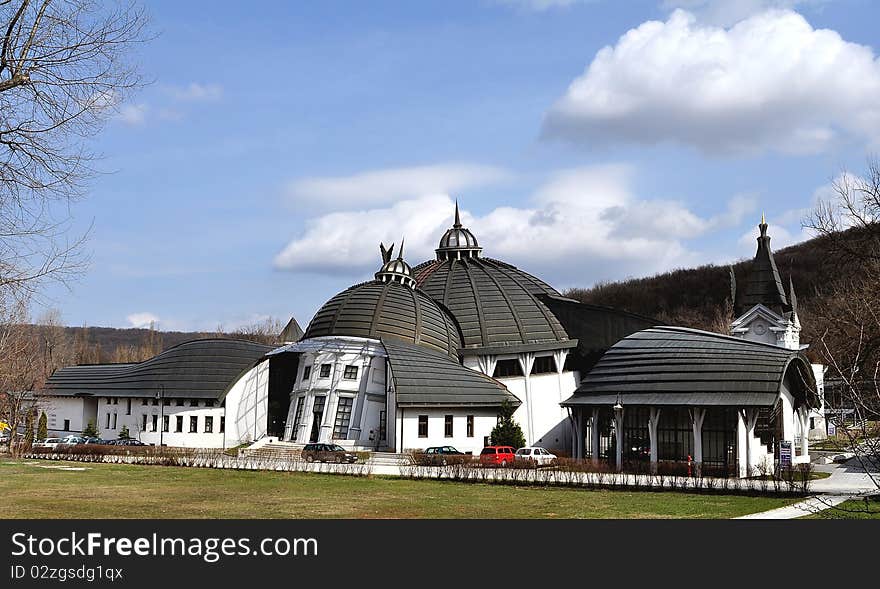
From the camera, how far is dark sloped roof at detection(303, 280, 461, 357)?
6234 cm

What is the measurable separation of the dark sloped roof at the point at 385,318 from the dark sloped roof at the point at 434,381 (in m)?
1.63

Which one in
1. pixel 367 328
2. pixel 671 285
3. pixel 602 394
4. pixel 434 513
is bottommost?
pixel 434 513

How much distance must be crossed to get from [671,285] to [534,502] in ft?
589

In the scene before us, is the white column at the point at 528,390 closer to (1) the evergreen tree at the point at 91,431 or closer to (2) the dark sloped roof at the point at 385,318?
(2) the dark sloped roof at the point at 385,318

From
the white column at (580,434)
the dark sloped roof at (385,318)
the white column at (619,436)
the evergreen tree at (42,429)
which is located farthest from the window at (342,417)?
the evergreen tree at (42,429)

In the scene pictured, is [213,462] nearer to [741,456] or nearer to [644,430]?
[644,430]

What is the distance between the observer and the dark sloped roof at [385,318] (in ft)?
205

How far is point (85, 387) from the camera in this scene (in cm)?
7081

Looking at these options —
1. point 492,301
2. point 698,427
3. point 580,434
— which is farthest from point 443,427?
point 698,427

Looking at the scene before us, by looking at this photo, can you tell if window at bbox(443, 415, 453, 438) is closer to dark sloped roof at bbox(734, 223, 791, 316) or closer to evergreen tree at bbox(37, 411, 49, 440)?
dark sloped roof at bbox(734, 223, 791, 316)

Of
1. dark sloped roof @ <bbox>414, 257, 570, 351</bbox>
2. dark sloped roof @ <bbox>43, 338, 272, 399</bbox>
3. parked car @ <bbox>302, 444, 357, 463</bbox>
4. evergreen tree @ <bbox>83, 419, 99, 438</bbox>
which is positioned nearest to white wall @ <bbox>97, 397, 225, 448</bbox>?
dark sloped roof @ <bbox>43, 338, 272, 399</bbox>

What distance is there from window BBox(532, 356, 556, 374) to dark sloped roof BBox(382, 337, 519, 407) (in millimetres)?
7077
